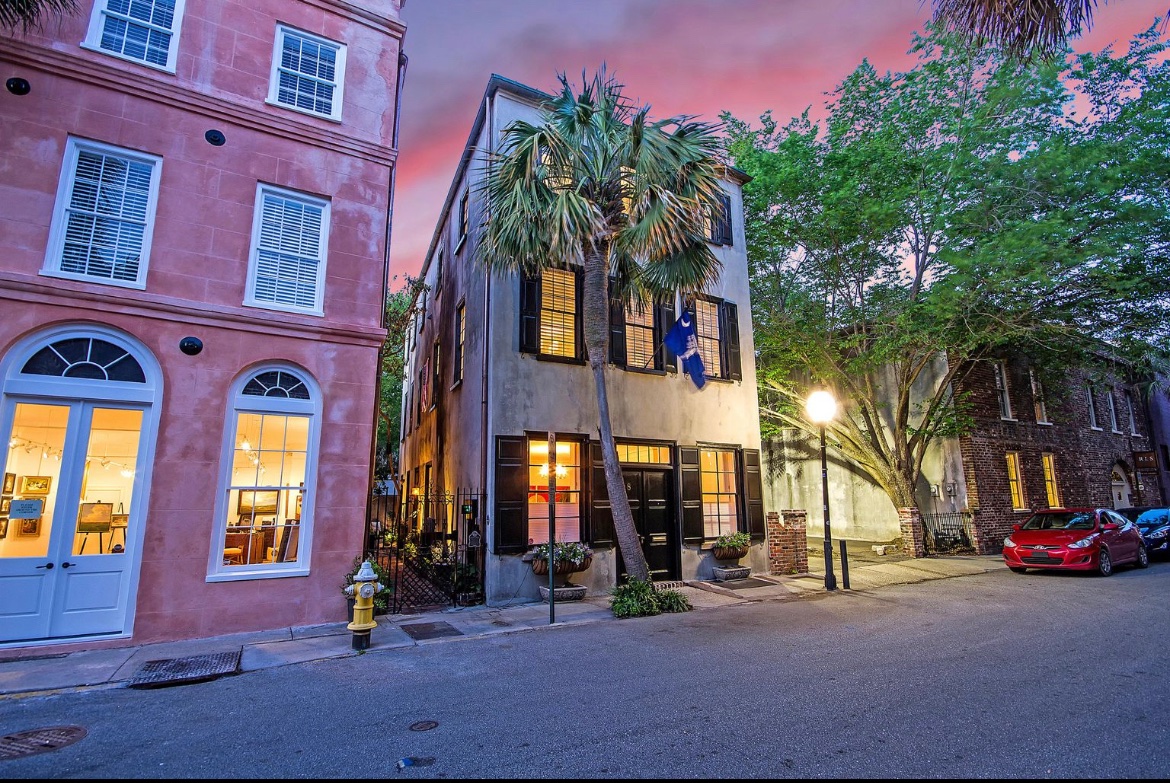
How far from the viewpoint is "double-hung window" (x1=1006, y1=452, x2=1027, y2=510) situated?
19281 millimetres

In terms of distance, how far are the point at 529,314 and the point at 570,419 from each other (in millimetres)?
2212

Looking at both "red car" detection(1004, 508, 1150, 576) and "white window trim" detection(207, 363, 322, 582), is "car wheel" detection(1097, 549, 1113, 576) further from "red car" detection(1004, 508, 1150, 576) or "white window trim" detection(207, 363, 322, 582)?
"white window trim" detection(207, 363, 322, 582)

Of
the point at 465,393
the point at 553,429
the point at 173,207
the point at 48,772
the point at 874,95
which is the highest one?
the point at 874,95

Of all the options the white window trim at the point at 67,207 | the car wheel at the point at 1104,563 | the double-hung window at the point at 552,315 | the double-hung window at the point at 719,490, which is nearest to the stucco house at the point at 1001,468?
the car wheel at the point at 1104,563

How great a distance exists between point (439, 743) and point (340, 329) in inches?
255

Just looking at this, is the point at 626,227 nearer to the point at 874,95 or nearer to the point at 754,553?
the point at 754,553

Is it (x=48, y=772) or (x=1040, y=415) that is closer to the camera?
(x=48, y=772)

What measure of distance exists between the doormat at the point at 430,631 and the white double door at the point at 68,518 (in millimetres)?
3511

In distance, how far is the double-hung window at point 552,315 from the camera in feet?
37.0

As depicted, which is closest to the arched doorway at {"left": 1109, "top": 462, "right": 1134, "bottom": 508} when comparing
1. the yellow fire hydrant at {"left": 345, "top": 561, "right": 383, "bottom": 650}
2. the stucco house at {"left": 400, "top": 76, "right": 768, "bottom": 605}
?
the stucco house at {"left": 400, "top": 76, "right": 768, "bottom": 605}

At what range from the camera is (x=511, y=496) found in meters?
10.4

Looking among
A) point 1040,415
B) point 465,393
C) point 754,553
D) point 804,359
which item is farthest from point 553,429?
point 1040,415

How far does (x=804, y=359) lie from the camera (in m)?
18.1

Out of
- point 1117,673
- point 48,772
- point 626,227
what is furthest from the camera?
point 626,227
